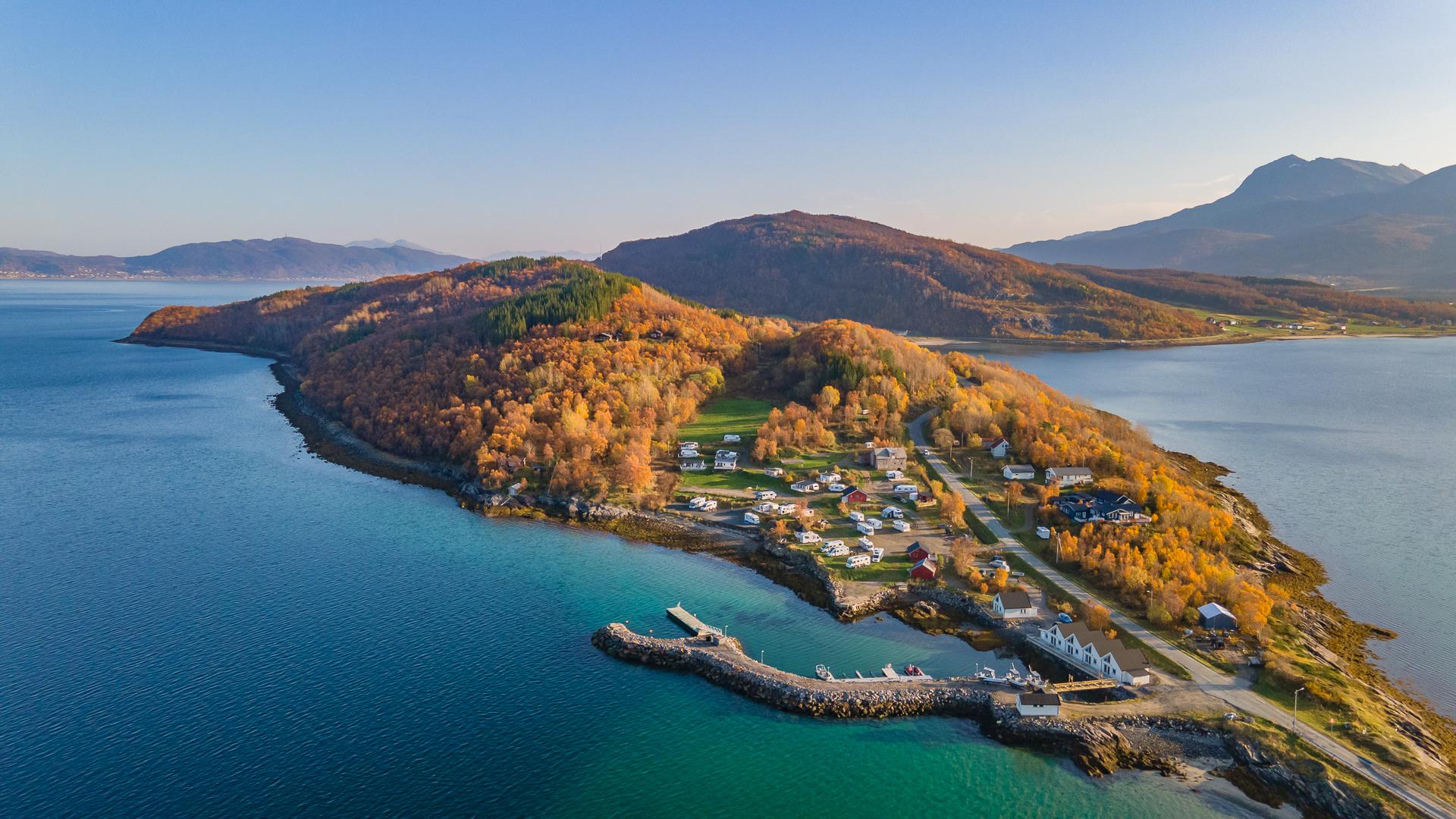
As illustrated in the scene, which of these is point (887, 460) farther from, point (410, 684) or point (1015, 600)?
point (410, 684)

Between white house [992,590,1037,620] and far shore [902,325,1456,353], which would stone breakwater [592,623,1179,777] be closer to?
white house [992,590,1037,620]

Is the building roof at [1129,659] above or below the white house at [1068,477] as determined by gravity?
below

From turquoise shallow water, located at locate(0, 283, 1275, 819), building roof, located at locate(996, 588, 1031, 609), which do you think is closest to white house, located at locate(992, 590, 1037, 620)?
building roof, located at locate(996, 588, 1031, 609)

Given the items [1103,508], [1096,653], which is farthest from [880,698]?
[1103,508]

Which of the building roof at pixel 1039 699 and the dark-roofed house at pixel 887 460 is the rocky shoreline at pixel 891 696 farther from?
the dark-roofed house at pixel 887 460

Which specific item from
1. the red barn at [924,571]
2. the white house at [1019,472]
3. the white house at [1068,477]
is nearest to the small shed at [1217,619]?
the red barn at [924,571]

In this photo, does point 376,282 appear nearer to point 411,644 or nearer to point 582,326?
point 582,326
